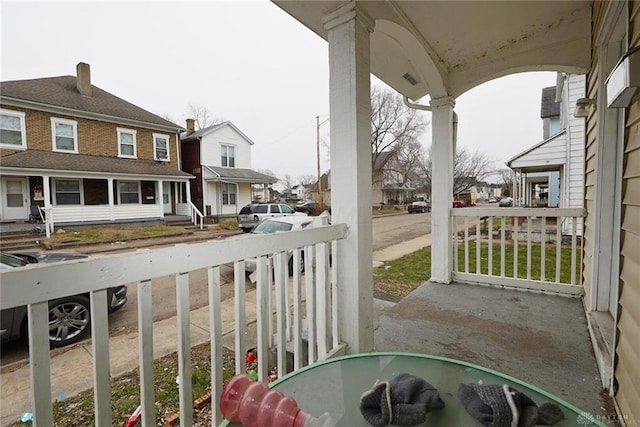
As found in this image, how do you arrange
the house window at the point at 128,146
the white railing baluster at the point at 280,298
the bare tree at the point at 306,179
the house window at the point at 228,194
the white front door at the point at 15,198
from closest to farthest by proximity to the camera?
the white railing baluster at the point at 280,298 → the white front door at the point at 15,198 → the house window at the point at 128,146 → the house window at the point at 228,194 → the bare tree at the point at 306,179

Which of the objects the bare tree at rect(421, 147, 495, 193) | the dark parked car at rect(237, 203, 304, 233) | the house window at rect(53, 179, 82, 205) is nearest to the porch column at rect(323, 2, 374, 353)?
the dark parked car at rect(237, 203, 304, 233)

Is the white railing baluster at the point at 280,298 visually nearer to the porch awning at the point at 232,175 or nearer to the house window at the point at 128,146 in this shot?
the house window at the point at 128,146

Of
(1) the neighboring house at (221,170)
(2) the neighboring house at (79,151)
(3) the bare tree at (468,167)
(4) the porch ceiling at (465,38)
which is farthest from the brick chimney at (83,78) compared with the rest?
(3) the bare tree at (468,167)

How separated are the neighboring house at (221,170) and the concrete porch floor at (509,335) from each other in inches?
410

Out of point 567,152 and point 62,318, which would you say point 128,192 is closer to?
point 62,318

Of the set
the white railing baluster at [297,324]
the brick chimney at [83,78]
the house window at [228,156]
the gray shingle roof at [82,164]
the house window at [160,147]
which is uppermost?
the house window at [228,156]

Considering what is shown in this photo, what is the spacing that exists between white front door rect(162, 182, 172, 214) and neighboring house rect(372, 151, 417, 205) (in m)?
16.5

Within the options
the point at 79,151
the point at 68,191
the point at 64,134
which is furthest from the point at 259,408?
the point at 68,191

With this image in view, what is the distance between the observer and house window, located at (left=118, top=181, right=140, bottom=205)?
9953 mm

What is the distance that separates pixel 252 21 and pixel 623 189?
2597 millimetres

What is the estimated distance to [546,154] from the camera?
792 cm

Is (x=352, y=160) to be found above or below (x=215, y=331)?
above

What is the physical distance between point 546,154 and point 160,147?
32.6 ft

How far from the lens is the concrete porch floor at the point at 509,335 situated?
1680mm
